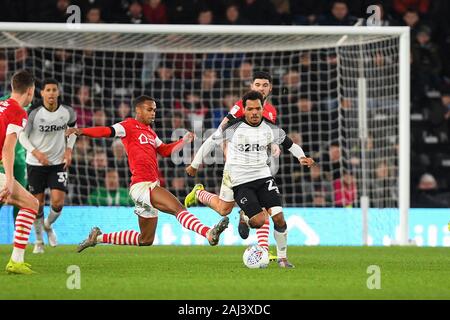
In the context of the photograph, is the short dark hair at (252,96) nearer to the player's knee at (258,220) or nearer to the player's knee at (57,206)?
the player's knee at (258,220)

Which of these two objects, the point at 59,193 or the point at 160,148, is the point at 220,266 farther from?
the point at 59,193

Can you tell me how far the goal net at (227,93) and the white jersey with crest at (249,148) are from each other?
5.62 m

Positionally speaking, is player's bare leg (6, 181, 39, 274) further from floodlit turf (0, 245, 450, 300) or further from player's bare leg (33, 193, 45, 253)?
player's bare leg (33, 193, 45, 253)

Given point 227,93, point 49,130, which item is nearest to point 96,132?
point 49,130

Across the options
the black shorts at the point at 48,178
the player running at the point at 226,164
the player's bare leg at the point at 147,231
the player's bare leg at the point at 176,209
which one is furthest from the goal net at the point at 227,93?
the player's bare leg at the point at 176,209

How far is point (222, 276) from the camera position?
948cm

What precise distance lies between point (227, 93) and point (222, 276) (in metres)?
9.06

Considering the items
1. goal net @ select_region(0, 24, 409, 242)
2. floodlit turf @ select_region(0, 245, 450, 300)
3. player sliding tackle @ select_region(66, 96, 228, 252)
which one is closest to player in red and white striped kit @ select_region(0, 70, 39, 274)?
floodlit turf @ select_region(0, 245, 450, 300)

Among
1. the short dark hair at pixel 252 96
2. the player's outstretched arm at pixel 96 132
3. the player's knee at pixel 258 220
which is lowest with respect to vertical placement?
the player's knee at pixel 258 220

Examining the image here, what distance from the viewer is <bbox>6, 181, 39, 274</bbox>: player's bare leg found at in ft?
31.1

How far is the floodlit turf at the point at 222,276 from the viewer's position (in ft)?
25.8

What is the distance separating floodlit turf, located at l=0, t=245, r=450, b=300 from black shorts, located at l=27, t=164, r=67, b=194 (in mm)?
776

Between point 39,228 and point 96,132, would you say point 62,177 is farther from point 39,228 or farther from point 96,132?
point 96,132
